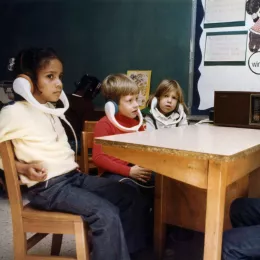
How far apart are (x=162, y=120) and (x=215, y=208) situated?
1.06 metres

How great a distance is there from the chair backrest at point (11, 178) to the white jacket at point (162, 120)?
3.16 ft

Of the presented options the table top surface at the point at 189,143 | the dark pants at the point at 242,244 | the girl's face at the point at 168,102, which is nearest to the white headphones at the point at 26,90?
the table top surface at the point at 189,143

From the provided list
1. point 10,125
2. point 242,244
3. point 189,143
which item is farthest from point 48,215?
Result: point 242,244

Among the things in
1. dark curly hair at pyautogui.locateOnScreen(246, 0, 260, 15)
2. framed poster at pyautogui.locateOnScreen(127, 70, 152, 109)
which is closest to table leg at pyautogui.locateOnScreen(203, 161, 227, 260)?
dark curly hair at pyautogui.locateOnScreen(246, 0, 260, 15)

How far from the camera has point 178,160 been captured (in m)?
1.16

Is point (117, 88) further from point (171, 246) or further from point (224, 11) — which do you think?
point (224, 11)

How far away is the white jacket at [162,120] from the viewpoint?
84.7 inches

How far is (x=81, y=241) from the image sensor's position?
1.33 meters

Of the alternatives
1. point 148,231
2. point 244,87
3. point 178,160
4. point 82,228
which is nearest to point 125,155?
point 178,160

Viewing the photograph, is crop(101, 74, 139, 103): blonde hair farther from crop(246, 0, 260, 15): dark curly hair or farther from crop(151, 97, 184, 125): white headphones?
crop(246, 0, 260, 15): dark curly hair

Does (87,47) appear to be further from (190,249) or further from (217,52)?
(190,249)

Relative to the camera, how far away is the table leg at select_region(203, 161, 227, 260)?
110 cm

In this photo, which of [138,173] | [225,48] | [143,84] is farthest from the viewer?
[143,84]

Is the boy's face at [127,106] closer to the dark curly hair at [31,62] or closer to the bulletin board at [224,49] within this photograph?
the dark curly hair at [31,62]
